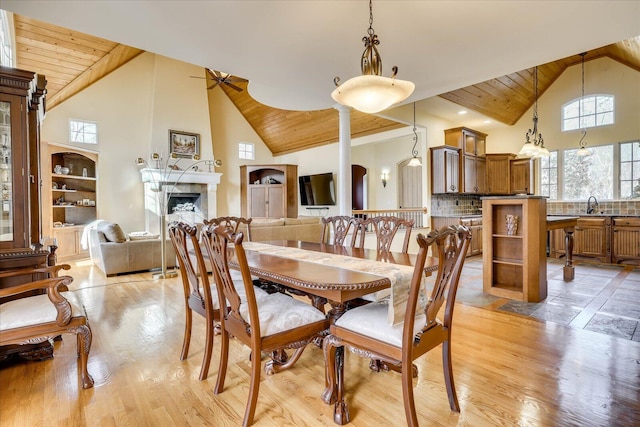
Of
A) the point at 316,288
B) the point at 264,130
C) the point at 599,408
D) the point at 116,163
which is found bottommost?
the point at 599,408

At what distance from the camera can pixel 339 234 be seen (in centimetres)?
319

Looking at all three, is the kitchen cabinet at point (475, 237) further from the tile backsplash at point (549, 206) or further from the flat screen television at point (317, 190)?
the flat screen television at point (317, 190)

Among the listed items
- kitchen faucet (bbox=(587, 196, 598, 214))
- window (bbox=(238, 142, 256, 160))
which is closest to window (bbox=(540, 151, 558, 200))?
kitchen faucet (bbox=(587, 196, 598, 214))

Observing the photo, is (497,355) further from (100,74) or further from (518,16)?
(100,74)

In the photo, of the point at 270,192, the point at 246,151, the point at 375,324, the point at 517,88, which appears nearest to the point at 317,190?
the point at 270,192

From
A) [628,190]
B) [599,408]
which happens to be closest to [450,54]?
[599,408]

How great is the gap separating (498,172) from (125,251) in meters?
7.38

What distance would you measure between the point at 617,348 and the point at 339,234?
228 centimetres

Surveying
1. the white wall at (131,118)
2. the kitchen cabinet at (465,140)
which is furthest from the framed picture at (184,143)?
the kitchen cabinet at (465,140)

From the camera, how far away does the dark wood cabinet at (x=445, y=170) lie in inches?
243

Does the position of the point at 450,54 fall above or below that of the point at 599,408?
above

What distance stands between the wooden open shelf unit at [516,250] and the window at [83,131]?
7.62 meters

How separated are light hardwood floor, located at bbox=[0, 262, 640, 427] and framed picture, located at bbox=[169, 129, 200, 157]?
18.7 ft

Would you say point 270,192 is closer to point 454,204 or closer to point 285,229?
point 285,229
